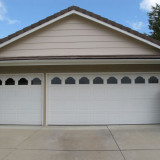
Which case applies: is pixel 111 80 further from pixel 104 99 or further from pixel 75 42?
pixel 75 42

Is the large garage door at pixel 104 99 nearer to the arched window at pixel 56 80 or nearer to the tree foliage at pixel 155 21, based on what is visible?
the arched window at pixel 56 80

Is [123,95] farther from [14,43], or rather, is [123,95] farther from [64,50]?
[14,43]

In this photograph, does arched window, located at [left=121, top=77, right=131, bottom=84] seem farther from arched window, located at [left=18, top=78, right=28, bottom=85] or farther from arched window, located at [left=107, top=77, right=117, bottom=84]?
arched window, located at [left=18, top=78, right=28, bottom=85]

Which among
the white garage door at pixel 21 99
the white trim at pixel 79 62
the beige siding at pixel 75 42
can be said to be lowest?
the white garage door at pixel 21 99

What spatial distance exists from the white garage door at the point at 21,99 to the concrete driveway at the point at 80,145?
44.9 inches

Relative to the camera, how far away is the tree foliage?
22094 mm

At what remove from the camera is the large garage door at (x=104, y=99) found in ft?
23.1

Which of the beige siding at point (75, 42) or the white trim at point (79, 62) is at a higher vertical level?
the beige siding at point (75, 42)

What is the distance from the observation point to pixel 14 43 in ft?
25.4

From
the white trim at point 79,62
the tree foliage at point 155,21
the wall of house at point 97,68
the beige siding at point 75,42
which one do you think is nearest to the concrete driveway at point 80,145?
the wall of house at point 97,68

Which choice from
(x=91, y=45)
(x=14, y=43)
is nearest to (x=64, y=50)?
(x=91, y=45)

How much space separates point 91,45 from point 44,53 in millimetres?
2263

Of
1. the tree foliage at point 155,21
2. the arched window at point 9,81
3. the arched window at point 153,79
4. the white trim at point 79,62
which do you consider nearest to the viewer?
the white trim at point 79,62

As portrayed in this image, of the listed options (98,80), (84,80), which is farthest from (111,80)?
(84,80)
